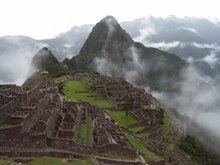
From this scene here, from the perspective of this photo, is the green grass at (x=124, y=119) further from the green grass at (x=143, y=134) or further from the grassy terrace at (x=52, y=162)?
the grassy terrace at (x=52, y=162)

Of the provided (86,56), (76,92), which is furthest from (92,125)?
(86,56)

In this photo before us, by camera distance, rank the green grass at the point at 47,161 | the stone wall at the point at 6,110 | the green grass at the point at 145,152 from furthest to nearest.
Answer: the green grass at the point at 145,152 < the stone wall at the point at 6,110 < the green grass at the point at 47,161

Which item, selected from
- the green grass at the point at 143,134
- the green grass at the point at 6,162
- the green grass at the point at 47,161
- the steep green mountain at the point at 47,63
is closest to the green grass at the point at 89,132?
the green grass at the point at 47,161

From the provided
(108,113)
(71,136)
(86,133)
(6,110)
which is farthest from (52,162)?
(108,113)

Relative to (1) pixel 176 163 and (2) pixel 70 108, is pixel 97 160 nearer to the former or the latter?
(2) pixel 70 108

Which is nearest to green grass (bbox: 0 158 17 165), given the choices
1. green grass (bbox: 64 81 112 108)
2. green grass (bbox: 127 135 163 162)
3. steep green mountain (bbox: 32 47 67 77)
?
green grass (bbox: 127 135 163 162)
